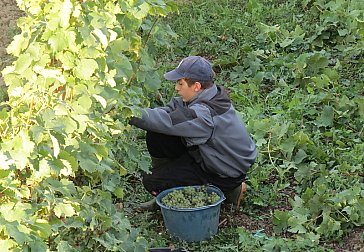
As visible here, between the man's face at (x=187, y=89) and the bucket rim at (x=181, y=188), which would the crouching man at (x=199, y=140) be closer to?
the man's face at (x=187, y=89)

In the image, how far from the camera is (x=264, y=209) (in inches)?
210

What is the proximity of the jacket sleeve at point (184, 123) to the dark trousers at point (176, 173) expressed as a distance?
238 mm

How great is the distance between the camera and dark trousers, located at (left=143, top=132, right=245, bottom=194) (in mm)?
5152

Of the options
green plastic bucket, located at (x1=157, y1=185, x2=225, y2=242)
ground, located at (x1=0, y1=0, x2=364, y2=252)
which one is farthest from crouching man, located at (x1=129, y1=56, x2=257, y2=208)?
green plastic bucket, located at (x1=157, y1=185, x2=225, y2=242)

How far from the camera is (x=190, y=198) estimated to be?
493 centimetres

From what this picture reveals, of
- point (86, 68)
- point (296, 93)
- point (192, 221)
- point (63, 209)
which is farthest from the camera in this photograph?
point (296, 93)

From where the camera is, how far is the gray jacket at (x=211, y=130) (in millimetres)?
4891

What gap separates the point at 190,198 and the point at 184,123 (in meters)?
0.47

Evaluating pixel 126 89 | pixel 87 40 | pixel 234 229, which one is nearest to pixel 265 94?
pixel 234 229

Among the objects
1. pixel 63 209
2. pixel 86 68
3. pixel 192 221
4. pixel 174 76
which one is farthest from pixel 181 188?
pixel 63 209

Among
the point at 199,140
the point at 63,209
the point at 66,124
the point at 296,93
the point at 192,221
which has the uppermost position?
the point at 66,124

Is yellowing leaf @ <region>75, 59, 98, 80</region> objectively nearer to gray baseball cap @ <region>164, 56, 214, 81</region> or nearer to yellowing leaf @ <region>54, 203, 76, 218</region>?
yellowing leaf @ <region>54, 203, 76, 218</region>

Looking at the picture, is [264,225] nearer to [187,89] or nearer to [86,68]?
[187,89]

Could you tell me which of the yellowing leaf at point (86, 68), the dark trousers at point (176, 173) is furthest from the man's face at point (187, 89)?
the yellowing leaf at point (86, 68)
